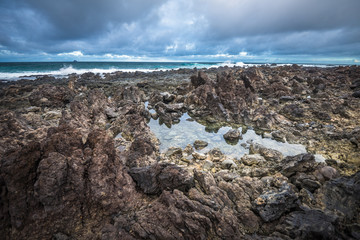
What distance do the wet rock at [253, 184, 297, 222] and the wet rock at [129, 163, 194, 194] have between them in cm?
255

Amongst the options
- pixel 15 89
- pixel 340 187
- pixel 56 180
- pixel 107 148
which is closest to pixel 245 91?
pixel 340 187

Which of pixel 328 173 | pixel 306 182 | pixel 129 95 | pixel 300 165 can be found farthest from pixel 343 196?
pixel 129 95

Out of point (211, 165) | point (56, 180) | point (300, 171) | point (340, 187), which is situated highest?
point (56, 180)

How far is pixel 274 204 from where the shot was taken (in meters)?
5.71

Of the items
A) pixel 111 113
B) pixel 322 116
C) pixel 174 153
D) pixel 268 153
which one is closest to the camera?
pixel 268 153

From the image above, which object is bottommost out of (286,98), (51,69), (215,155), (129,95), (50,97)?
(215,155)

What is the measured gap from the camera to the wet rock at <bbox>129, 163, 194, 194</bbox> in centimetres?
634

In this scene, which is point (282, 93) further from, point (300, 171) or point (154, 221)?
point (154, 221)

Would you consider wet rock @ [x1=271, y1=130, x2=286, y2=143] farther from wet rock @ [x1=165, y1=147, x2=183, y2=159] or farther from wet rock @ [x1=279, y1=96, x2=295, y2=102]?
wet rock @ [x1=279, y1=96, x2=295, y2=102]

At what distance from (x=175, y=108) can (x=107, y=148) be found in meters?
15.0

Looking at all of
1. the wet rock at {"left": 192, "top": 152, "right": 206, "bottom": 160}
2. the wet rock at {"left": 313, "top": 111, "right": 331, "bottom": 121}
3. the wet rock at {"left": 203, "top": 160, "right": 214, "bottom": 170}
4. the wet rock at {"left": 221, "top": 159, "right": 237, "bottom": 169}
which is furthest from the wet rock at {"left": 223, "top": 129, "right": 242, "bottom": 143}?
the wet rock at {"left": 313, "top": 111, "right": 331, "bottom": 121}

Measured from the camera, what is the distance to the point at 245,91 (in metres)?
23.7

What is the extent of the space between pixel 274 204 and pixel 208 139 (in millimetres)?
8458

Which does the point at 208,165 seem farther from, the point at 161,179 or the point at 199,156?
the point at 161,179
